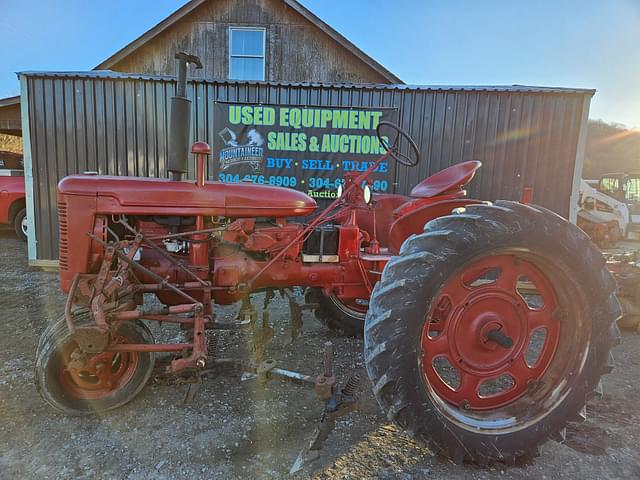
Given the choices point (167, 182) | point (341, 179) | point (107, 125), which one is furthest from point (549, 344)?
point (107, 125)

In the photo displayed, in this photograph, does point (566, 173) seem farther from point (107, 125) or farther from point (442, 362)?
point (107, 125)

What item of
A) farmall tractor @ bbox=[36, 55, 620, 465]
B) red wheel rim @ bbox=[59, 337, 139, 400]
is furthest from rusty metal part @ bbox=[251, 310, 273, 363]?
red wheel rim @ bbox=[59, 337, 139, 400]

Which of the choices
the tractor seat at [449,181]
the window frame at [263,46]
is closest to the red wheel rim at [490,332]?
the tractor seat at [449,181]

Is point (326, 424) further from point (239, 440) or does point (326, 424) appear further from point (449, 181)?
point (449, 181)

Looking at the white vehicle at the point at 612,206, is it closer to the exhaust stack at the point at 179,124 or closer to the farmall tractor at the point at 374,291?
the farmall tractor at the point at 374,291

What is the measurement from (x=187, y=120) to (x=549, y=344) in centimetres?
229

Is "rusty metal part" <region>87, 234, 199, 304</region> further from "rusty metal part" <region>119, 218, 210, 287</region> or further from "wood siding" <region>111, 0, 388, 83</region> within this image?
"wood siding" <region>111, 0, 388, 83</region>

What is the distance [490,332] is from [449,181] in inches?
46.2

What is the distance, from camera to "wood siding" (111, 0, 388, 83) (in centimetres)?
1025

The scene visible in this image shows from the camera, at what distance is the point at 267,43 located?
404 inches

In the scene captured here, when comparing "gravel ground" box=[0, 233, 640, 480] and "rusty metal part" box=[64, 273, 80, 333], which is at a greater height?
"rusty metal part" box=[64, 273, 80, 333]

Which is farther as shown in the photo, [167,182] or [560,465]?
[167,182]

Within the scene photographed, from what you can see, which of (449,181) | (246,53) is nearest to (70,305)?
(449,181)

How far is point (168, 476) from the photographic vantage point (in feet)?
5.90
